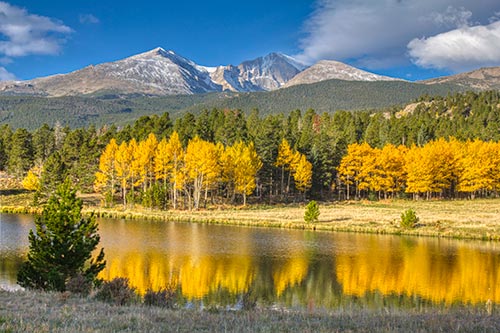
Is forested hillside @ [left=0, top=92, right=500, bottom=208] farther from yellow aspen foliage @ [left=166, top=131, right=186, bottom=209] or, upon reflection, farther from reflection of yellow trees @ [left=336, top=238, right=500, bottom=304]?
reflection of yellow trees @ [left=336, top=238, right=500, bottom=304]

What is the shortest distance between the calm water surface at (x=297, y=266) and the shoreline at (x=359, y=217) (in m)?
3.27

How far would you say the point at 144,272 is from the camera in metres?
29.9

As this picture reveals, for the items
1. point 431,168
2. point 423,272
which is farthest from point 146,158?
point 423,272

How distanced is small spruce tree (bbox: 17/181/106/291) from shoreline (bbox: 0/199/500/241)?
78.5 ft

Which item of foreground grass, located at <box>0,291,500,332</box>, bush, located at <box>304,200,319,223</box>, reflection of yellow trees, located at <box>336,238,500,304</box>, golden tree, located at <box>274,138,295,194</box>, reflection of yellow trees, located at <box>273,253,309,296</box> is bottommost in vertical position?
reflection of yellow trees, located at <box>336,238,500,304</box>

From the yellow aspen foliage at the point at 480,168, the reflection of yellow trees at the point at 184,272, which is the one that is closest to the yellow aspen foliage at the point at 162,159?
the reflection of yellow trees at the point at 184,272

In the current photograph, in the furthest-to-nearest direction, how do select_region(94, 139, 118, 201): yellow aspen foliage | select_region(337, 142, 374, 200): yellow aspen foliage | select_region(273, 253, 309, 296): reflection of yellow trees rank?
1. select_region(337, 142, 374, 200): yellow aspen foliage
2. select_region(94, 139, 118, 201): yellow aspen foliage
3. select_region(273, 253, 309, 296): reflection of yellow trees

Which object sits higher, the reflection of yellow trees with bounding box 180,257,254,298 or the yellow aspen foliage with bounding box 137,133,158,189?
the yellow aspen foliage with bounding box 137,133,158,189

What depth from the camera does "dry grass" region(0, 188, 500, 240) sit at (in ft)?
169

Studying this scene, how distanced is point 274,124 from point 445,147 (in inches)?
1369

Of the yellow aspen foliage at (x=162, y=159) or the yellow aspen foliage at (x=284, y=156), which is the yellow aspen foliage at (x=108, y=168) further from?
the yellow aspen foliage at (x=284, y=156)

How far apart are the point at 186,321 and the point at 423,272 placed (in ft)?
79.6

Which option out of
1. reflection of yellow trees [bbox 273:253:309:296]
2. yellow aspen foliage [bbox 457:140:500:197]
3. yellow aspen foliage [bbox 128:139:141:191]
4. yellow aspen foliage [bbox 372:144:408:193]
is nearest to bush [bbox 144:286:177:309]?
A: reflection of yellow trees [bbox 273:253:309:296]

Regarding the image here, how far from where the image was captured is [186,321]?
490 inches
